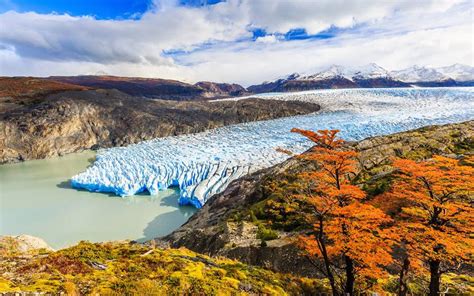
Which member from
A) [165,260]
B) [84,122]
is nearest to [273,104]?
[84,122]

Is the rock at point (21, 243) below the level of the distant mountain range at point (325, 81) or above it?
below

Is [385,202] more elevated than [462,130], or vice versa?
[462,130]

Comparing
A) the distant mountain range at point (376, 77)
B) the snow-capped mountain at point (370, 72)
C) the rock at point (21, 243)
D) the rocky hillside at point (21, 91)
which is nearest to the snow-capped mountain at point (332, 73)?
the distant mountain range at point (376, 77)

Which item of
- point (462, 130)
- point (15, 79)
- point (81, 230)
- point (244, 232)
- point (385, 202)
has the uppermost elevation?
point (15, 79)

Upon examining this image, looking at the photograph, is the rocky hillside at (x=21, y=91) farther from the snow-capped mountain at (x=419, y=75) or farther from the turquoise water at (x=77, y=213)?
the snow-capped mountain at (x=419, y=75)

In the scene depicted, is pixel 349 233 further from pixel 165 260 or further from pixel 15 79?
pixel 15 79

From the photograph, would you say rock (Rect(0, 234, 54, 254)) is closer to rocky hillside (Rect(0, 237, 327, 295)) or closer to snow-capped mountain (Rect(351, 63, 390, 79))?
rocky hillside (Rect(0, 237, 327, 295))
